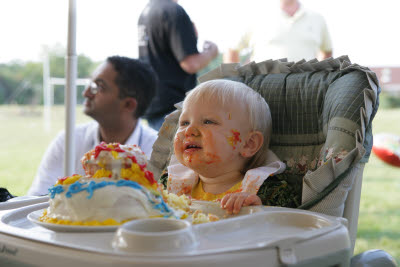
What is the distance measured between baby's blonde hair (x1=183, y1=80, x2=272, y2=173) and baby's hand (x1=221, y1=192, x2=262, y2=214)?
0.89 ft

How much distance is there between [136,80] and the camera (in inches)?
98.6

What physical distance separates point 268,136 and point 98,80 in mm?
1273

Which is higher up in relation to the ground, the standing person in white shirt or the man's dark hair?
the standing person in white shirt

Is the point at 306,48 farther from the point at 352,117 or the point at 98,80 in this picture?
the point at 352,117

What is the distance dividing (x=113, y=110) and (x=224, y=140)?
1228 millimetres

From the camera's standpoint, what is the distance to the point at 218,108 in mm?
1338

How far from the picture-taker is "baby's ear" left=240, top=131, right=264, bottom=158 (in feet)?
4.54

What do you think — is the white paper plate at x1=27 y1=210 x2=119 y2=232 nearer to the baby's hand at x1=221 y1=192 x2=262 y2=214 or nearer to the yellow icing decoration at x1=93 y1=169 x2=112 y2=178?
the yellow icing decoration at x1=93 y1=169 x2=112 y2=178

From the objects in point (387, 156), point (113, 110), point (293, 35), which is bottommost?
point (387, 156)

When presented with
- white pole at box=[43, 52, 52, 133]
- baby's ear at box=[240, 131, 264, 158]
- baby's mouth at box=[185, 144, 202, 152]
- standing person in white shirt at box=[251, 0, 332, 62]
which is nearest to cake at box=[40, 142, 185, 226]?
baby's mouth at box=[185, 144, 202, 152]

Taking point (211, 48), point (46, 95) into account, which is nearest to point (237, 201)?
point (211, 48)

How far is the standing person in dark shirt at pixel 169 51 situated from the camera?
2.46 metres

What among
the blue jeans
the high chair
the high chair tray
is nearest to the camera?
the high chair tray

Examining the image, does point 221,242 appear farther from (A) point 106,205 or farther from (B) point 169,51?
(B) point 169,51
